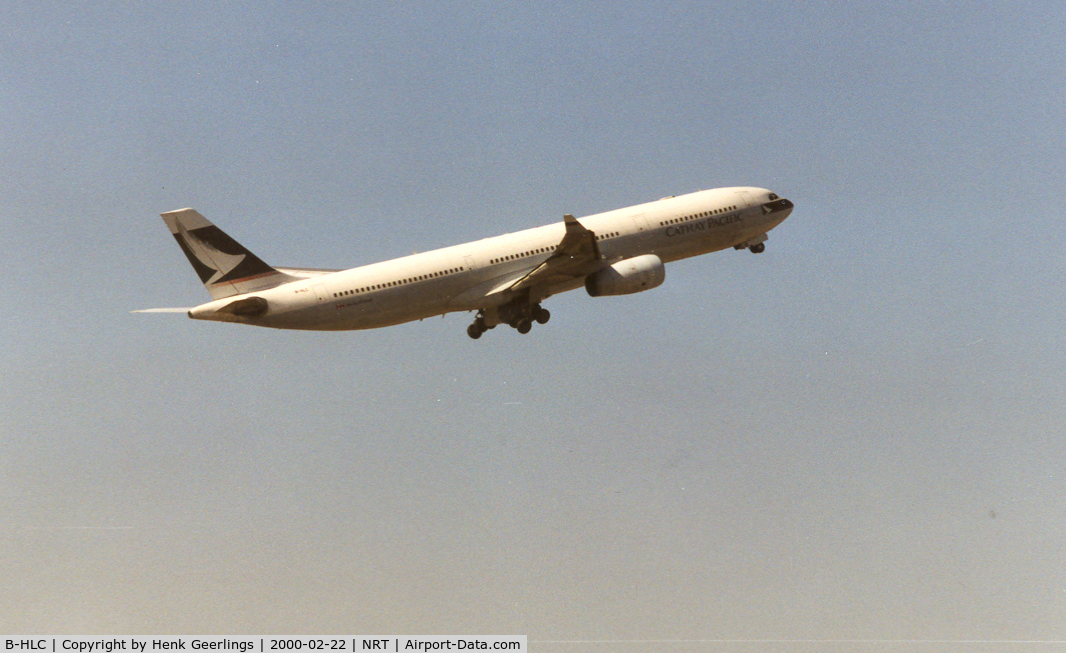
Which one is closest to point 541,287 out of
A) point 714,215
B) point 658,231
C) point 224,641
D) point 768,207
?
point 658,231

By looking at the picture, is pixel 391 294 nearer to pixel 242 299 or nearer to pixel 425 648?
pixel 242 299

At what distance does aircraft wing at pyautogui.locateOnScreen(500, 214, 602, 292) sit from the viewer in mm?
44781

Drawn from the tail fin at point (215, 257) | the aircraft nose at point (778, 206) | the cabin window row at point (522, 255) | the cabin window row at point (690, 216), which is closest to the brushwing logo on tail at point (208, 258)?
the tail fin at point (215, 257)

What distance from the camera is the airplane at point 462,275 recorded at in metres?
43.5

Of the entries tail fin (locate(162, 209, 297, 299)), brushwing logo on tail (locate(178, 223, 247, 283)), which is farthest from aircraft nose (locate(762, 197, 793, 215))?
brushwing logo on tail (locate(178, 223, 247, 283))

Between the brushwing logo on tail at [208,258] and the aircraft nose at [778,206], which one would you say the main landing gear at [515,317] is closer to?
the brushwing logo on tail at [208,258]

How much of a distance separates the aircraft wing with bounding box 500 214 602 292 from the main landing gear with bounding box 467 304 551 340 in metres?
1.38

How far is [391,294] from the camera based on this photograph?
1730 inches

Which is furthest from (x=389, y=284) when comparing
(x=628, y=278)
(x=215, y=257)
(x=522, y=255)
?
(x=628, y=278)

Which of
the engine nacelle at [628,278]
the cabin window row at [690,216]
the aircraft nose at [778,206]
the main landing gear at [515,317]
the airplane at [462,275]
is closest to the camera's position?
the airplane at [462,275]

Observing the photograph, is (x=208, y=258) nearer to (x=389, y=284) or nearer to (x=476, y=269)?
(x=389, y=284)

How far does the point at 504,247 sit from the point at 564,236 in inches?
117

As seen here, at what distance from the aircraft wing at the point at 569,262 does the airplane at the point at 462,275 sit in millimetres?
55

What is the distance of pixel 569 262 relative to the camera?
46094mm
